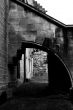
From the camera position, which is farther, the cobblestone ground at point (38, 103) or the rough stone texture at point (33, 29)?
the rough stone texture at point (33, 29)

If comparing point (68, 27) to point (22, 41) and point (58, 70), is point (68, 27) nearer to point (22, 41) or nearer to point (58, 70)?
point (22, 41)

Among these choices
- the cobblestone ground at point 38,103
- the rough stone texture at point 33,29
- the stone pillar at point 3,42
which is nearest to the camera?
the cobblestone ground at point 38,103

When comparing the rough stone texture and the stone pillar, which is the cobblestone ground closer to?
the stone pillar

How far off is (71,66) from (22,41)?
280 cm

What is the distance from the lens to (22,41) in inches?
515

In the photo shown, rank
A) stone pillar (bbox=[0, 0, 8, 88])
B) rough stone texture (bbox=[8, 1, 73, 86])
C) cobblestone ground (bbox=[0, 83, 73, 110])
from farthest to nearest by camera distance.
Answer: rough stone texture (bbox=[8, 1, 73, 86]) → stone pillar (bbox=[0, 0, 8, 88]) → cobblestone ground (bbox=[0, 83, 73, 110])

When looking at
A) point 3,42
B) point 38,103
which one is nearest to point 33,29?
point 3,42

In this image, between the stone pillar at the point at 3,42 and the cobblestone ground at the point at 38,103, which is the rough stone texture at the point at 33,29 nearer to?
the stone pillar at the point at 3,42

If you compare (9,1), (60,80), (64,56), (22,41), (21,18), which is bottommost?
(60,80)

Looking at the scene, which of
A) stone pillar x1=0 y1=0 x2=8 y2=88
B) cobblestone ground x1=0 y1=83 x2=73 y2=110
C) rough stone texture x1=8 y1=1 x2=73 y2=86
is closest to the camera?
cobblestone ground x1=0 y1=83 x2=73 y2=110

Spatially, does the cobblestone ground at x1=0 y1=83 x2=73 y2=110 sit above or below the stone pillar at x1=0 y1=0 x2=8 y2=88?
below

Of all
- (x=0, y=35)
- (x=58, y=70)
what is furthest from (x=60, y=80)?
(x=0, y=35)

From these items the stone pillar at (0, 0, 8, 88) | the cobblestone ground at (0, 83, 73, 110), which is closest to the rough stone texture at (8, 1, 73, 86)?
the stone pillar at (0, 0, 8, 88)

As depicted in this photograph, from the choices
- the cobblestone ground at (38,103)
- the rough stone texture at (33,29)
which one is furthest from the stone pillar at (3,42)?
the cobblestone ground at (38,103)
